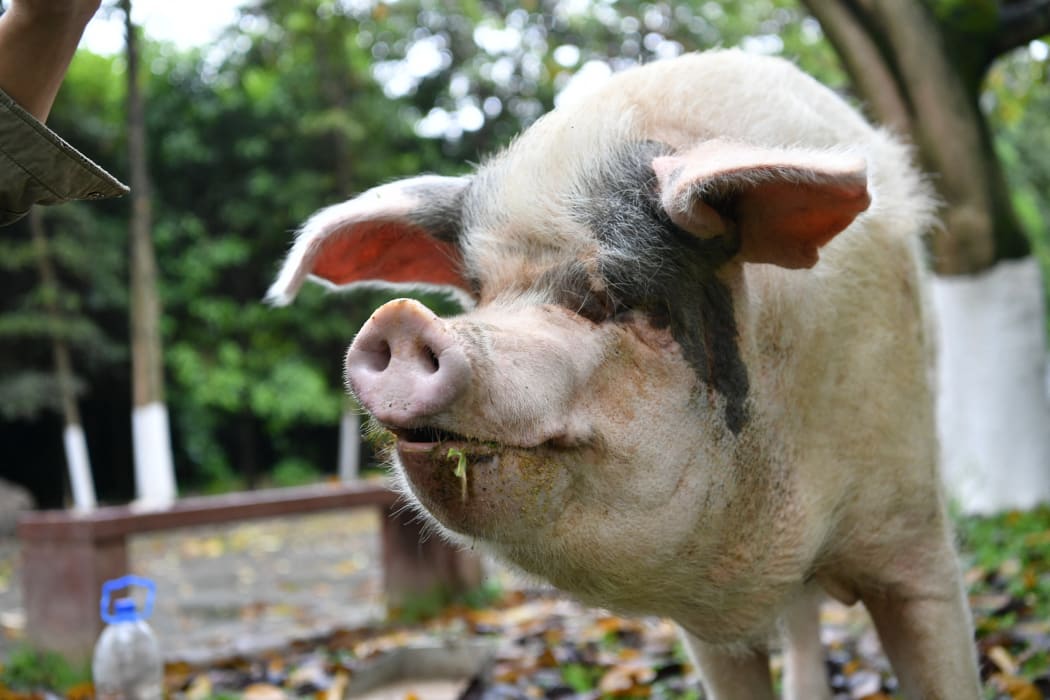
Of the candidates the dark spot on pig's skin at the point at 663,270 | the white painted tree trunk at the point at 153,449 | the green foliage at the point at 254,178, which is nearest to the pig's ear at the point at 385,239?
the dark spot on pig's skin at the point at 663,270

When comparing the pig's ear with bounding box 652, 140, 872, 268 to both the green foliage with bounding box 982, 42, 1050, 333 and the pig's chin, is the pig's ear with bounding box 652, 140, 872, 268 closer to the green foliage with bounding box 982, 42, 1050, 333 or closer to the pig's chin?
the pig's chin

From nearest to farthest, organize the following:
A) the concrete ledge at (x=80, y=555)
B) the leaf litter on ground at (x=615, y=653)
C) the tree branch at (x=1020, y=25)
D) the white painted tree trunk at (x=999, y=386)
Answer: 1. the leaf litter on ground at (x=615, y=653)
2. the concrete ledge at (x=80, y=555)
3. the tree branch at (x=1020, y=25)
4. the white painted tree trunk at (x=999, y=386)

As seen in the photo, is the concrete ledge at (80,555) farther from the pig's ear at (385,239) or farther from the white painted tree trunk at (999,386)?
the white painted tree trunk at (999,386)

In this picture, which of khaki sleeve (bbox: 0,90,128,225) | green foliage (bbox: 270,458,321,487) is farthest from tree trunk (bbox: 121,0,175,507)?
khaki sleeve (bbox: 0,90,128,225)

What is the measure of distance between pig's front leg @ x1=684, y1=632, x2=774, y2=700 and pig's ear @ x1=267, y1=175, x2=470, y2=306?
4.05 ft

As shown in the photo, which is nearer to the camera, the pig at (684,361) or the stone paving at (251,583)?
the pig at (684,361)

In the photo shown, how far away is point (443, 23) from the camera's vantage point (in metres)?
19.4

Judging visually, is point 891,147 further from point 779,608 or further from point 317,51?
point 317,51

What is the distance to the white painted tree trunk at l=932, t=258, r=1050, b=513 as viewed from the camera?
6832mm

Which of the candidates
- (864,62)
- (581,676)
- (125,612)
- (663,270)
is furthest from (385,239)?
(864,62)

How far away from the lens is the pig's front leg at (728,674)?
298cm

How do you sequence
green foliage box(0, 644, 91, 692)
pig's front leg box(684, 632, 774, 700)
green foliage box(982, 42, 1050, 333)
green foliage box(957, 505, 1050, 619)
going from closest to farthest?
pig's front leg box(684, 632, 774, 700), green foliage box(957, 505, 1050, 619), green foliage box(0, 644, 91, 692), green foliage box(982, 42, 1050, 333)

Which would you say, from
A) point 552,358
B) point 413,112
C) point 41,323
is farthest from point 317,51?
point 552,358

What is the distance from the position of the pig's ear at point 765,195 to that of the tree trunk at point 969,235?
12.9ft
